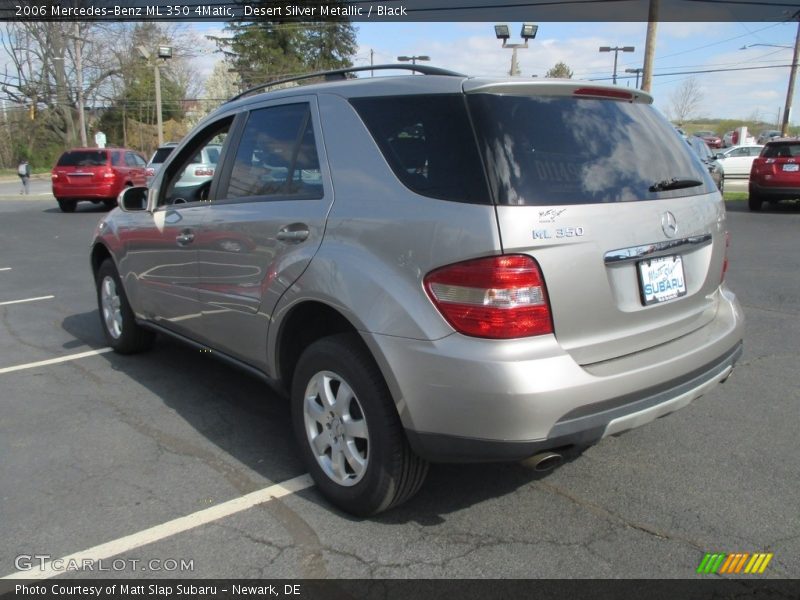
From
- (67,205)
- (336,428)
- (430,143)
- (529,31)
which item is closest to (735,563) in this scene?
(336,428)

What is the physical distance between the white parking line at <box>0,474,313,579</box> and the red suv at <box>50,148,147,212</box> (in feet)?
58.0

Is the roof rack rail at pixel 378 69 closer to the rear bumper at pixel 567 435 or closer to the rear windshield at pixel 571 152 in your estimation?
the rear windshield at pixel 571 152

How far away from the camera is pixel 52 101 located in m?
54.9

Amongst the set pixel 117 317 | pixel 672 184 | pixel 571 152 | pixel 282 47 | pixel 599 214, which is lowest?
pixel 117 317

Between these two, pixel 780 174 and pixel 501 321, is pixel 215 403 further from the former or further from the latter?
pixel 780 174

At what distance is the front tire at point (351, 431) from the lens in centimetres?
266

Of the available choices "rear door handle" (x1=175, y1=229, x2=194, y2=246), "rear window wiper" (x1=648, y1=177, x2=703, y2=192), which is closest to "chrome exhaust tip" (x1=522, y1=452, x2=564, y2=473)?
"rear window wiper" (x1=648, y1=177, x2=703, y2=192)

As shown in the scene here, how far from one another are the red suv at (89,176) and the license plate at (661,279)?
1857 centimetres

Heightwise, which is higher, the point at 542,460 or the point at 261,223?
the point at 261,223

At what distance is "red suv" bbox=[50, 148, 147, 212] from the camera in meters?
18.9

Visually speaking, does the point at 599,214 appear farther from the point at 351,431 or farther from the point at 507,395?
the point at 351,431

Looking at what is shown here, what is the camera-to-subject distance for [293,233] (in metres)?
3.06

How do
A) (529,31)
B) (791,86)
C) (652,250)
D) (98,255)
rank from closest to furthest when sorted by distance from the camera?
(652,250) < (98,255) < (529,31) < (791,86)

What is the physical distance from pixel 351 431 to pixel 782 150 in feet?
50.7
